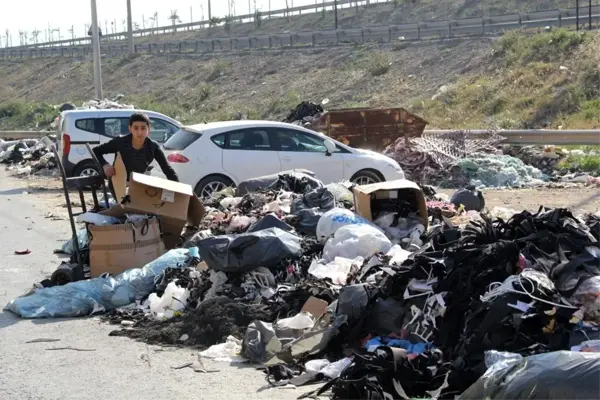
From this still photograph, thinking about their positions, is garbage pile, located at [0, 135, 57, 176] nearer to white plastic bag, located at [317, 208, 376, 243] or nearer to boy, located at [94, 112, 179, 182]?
boy, located at [94, 112, 179, 182]

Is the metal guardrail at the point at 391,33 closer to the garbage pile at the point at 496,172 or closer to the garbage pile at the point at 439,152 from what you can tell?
the garbage pile at the point at 439,152

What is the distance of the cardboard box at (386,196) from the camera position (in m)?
9.95

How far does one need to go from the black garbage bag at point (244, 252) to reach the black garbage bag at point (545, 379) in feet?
12.8

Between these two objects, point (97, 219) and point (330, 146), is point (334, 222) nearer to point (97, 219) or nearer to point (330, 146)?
point (97, 219)

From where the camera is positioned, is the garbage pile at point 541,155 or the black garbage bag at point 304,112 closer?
the garbage pile at point 541,155

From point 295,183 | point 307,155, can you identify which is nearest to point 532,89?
point 307,155

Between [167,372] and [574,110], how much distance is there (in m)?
24.8

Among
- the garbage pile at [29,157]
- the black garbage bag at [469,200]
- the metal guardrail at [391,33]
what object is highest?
the metal guardrail at [391,33]

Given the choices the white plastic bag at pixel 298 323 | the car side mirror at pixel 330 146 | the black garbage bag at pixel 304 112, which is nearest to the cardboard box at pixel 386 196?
the white plastic bag at pixel 298 323

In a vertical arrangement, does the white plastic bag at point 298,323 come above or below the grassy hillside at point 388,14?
below

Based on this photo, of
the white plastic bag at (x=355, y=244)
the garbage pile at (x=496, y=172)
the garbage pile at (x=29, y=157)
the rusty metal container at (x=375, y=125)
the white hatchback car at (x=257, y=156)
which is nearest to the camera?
the white plastic bag at (x=355, y=244)

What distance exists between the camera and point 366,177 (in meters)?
16.5

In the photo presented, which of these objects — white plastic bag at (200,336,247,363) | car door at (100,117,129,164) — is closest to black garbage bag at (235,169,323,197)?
white plastic bag at (200,336,247,363)

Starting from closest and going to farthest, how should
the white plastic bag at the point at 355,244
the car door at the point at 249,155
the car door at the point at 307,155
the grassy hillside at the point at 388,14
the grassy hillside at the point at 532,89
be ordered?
the white plastic bag at the point at 355,244, the car door at the point at 249,155, the car door at the point at 307,155, the grassy hillside at the point at 532,89, the grassy hillside at the point at 388,14
